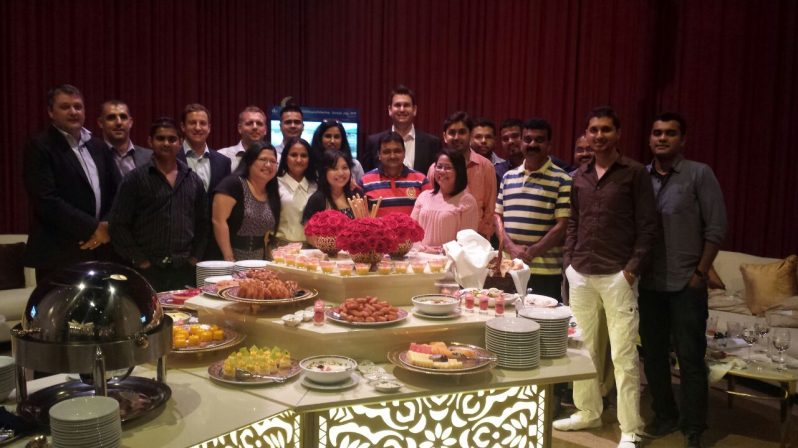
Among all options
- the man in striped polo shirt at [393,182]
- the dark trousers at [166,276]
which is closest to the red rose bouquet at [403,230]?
the man in striped polo shirt at [393,182]

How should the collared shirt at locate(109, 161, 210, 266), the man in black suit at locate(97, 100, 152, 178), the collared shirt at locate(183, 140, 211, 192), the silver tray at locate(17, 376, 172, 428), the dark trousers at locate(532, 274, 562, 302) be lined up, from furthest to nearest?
the collared shirt at locate(183, 140, 211, 192), the man in black suit at locate(97, 100, 152, 178), the dark trousers at locate(532, 274, 562, 302), the collared shirt at locate(109, 161, 210, 266), the silver tray at locate(17, 376, 172, 428)

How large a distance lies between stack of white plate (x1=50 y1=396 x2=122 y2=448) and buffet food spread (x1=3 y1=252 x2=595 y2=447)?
204 mm

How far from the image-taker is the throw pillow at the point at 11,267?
5.16 metres

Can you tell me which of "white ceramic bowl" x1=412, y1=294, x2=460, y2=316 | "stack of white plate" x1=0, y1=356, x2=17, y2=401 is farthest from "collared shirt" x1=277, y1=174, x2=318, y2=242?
"stack of white plate" x1=0, y1=356, x2=17, y2=401

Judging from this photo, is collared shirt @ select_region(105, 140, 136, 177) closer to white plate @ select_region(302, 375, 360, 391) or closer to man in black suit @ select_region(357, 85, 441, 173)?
man in black suit @ select_region(357, 85, 441, 173)

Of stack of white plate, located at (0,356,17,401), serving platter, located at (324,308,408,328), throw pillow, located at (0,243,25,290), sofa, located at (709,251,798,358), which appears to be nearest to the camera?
stack of white plate, located at (0,356,17,401)

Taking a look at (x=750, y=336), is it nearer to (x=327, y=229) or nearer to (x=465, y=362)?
(x=465, y=362)

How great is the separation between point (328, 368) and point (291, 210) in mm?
1850

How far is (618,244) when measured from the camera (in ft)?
11.5

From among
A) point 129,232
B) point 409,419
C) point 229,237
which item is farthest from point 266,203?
point 409,419

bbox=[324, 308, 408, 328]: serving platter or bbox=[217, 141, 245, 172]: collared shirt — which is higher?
bbox=[217, 141, 245, 172]: collared shirt

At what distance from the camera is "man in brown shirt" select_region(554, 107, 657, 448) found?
348 cm

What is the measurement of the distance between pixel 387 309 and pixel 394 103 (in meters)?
2.71

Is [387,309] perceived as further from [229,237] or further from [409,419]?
Result: [229,237]
